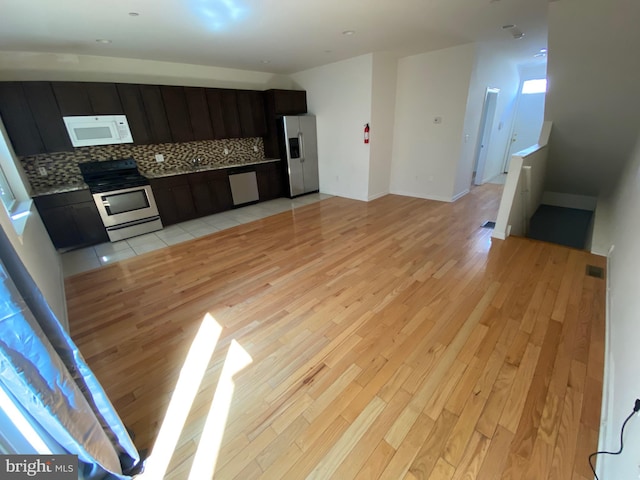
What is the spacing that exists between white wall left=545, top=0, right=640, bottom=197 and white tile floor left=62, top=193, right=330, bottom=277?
4.02m

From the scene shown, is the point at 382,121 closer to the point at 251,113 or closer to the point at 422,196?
the point at 422,196

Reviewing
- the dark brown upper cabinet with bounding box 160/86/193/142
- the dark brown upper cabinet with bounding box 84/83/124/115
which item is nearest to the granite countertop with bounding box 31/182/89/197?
the dark brown upper cabinet with bounding box 84/83/124/115

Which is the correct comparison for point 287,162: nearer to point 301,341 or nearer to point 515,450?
point 301,341

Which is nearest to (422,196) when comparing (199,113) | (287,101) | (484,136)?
(484,136)

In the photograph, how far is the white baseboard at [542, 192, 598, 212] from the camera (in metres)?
4.67

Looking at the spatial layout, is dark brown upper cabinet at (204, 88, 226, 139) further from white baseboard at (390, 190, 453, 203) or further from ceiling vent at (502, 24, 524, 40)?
A: ceiling vent at (502, 24, 524, 40)

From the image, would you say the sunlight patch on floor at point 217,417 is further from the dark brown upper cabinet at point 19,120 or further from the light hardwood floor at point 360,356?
the dark brown upper cabinet at point 19,120

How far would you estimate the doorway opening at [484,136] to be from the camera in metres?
5.75

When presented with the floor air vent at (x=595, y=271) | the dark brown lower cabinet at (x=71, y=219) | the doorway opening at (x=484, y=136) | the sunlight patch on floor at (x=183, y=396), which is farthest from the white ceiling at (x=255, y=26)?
the sunlight patch on floor at (x=183, y=396)

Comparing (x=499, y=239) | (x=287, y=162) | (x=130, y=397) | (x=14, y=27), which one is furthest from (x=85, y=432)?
(x=287, y=162)

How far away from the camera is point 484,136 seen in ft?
19.9

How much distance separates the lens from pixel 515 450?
4.17 ft

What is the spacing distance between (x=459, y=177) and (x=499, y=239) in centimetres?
205

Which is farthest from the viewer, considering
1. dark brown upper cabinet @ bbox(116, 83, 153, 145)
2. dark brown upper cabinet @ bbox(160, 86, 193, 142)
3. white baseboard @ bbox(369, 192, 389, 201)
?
white baseboard @ bbox(369, 192, 389, 201)
